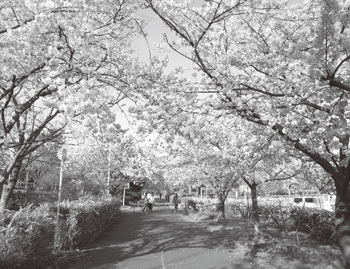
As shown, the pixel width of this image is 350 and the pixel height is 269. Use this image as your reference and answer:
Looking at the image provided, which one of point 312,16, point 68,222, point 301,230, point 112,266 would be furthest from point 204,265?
point 301,230

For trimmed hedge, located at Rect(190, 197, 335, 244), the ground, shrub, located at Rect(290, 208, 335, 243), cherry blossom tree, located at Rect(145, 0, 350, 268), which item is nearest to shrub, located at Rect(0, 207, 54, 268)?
the ground

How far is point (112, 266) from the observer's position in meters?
6.91

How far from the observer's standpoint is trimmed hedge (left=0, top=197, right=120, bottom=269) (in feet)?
17.3

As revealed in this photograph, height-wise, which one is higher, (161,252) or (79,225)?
(79,225)

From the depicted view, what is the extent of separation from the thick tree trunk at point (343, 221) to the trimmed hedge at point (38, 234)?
6.38 m

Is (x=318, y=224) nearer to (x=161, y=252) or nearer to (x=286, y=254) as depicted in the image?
(x=286, y=254)

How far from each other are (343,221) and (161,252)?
510 centimetres

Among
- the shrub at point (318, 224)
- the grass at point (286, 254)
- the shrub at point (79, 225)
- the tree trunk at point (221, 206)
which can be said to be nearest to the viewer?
the grass at point (286, 254)

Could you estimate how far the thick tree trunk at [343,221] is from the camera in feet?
18.6

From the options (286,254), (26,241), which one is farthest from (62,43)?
(286,254)

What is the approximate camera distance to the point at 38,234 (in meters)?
6.11

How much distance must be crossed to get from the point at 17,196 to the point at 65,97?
19917 mm

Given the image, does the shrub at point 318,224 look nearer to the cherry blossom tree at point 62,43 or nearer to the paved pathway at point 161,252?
the paved pathway at point 161,252

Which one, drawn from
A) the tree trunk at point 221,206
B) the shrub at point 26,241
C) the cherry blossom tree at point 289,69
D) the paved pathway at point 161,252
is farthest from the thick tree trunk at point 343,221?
the tree trunk at point 221,206
